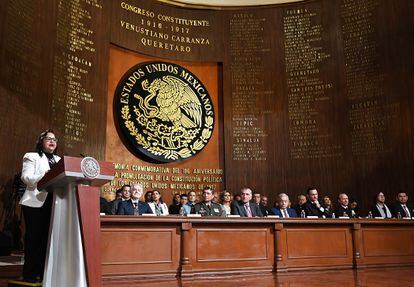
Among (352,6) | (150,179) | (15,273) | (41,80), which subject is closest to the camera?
(15,273)

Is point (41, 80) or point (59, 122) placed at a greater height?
point (41, 80)

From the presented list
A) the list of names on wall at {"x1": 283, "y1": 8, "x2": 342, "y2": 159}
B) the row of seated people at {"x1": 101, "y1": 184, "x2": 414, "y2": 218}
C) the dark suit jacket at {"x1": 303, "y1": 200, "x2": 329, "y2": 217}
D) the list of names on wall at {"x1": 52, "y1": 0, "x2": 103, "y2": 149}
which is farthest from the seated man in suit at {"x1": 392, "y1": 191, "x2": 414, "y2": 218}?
the list of names on wall at {"x1": 52, "y1": 0, "x2": 103, "y2": 149}

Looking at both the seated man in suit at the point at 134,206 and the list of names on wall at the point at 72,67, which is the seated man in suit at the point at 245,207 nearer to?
the seated man in suit at the point at 134,206

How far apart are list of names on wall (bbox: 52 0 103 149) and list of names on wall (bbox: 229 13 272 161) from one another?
8.69ft

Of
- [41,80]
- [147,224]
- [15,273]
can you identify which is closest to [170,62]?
[41,80]

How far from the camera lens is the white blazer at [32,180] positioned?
2770 millimetres

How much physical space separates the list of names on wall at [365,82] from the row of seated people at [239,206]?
1.11 m

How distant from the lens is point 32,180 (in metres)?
2.78

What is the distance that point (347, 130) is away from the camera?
7344mm

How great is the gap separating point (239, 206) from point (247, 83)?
2.91m

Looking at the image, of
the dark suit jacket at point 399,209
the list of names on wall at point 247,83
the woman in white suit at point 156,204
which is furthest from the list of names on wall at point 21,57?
the dark suit jacket at point 399,209

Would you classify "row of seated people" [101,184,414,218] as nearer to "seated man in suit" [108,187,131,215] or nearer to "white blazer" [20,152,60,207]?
"seated man in suit" [108,187,131,215]

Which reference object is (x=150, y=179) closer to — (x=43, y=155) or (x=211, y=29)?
(x=211, y=29)

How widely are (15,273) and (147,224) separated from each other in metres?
1.25
